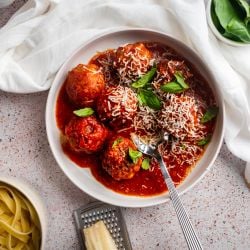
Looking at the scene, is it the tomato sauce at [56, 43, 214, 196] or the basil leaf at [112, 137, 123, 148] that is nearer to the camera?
the basil leaf at [112, 137, 123, 148]

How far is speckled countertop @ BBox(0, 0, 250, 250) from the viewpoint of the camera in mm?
2926

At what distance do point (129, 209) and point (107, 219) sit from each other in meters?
0.16

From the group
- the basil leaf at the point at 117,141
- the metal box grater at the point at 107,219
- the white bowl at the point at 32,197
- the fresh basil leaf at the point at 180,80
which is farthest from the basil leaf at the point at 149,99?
the white bowl at the point at 32,197

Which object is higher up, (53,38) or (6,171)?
(53,38)

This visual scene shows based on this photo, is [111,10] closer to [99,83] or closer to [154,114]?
[99,83]

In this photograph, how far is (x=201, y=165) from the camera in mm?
2861

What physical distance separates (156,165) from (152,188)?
0.46ft

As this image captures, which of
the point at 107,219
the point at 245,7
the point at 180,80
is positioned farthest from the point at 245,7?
the point at 107,219

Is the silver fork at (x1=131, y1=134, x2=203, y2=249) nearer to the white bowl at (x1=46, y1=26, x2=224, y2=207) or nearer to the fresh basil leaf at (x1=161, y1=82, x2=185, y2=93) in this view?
the white bowl at (x1=46, y1=26, x2=224, y2=207)

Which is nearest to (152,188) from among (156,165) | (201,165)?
(156,165)

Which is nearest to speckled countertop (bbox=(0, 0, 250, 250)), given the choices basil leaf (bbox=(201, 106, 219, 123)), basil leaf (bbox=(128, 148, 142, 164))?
basil leaf (bbox=(201, 106, 219, 123))

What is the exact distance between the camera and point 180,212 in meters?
2.72

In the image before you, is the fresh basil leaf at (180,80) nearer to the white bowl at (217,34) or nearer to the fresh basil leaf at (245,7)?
the white bowl at (217,34)

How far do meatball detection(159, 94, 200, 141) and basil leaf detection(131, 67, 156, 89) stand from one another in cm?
16
